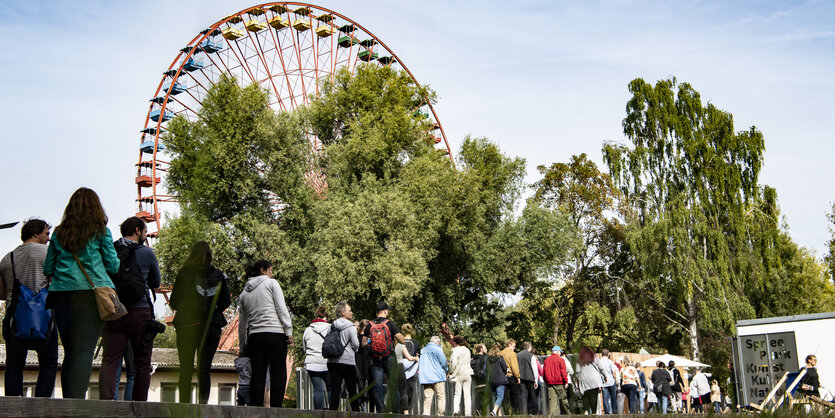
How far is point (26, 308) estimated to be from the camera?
5059 mm

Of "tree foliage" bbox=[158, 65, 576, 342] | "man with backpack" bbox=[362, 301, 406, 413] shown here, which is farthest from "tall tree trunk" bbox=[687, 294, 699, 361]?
Result: "man with backpack" bbox=[362, 301, 406, 413]

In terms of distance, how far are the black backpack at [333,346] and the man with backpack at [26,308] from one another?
3066 mm

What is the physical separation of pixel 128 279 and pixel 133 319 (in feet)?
0.82

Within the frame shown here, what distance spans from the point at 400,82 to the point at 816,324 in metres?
18.9

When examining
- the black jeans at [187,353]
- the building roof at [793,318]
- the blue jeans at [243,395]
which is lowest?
the blue jeans at [243,395]

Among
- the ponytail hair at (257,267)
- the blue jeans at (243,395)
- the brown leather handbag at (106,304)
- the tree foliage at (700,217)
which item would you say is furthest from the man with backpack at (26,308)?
the tree foliage at (700,217)

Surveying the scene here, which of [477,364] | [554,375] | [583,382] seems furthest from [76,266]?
[554,375]

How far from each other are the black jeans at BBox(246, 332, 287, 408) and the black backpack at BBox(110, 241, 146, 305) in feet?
4.29

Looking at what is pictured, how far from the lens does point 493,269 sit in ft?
94.6

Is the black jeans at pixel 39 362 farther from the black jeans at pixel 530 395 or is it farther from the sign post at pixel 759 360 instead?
the sign post at pixel 759 360

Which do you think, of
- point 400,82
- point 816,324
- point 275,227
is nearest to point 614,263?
point 400,82

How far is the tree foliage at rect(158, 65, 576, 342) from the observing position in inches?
959

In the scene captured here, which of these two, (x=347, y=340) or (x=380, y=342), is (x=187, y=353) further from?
(x=380, y=342)

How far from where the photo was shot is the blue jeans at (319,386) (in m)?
8.26
